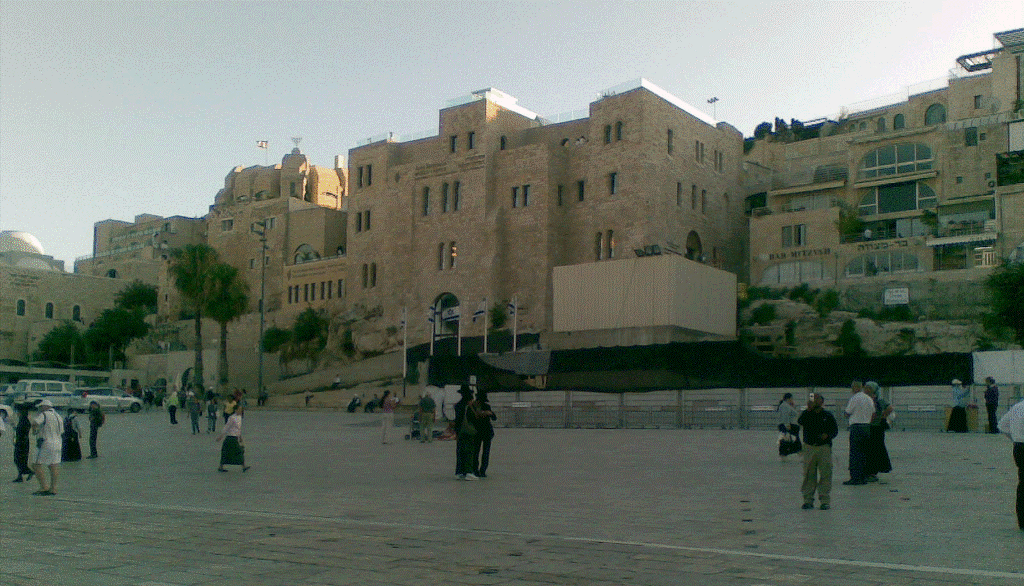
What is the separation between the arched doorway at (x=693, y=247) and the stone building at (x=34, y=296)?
5609 cm

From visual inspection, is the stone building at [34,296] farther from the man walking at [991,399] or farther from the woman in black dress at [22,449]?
the man walking at [991,399]

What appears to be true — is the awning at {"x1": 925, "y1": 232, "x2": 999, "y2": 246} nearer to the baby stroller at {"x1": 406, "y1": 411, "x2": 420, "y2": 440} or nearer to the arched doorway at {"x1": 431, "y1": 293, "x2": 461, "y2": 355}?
the arched doorway at {"x1": 431, "y1": 293, "x2": 461, "y2": 355}

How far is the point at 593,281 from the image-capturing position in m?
53.6

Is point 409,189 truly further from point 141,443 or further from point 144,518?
point 144,518

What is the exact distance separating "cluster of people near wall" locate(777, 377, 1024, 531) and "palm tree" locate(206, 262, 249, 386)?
50.6m

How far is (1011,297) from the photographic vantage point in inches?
1618

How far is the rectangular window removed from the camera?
5394cm

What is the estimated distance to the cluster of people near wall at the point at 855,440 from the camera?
10.3m

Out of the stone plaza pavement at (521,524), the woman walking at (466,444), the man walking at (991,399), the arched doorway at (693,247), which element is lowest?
the stone plaza pavement at (521,524)

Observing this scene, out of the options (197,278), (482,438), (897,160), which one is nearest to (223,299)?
(197,278)

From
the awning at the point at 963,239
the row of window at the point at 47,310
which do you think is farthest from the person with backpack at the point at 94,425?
the row of window at the point at 47,310

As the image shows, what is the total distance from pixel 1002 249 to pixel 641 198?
64.9 ft

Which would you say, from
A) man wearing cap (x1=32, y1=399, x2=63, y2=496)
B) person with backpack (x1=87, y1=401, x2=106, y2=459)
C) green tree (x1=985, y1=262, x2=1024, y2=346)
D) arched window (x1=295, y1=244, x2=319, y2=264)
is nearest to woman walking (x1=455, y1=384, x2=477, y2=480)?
man wearing cap (x1=32, y1=399, x2=63, y2=496)

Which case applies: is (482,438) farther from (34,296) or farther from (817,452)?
(34,296)
